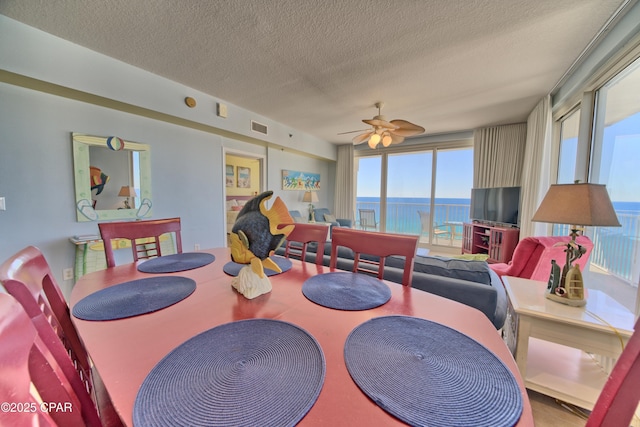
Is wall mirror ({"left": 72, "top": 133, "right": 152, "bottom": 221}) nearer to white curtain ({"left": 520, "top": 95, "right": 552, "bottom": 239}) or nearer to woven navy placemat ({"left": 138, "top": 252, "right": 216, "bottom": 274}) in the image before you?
woven navy placemat ({"left": 138, "top": 252, "right": 216, "bottom": 274})

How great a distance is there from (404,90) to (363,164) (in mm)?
3191

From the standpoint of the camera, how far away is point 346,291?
1.03m

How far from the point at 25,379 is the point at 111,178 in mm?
2939

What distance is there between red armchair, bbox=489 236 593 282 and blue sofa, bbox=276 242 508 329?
60cm

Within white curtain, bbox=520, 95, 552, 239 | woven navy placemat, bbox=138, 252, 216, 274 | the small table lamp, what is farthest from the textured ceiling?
woven navy placemat, bbox=138, 252, 216, 274

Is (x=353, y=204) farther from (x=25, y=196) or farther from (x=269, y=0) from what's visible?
(x=25, y=196)

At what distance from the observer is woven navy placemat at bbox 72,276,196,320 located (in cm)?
83

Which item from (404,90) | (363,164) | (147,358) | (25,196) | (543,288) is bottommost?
(543,288)

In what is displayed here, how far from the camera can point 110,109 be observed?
2.48 m

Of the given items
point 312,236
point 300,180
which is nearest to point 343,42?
point 312,236

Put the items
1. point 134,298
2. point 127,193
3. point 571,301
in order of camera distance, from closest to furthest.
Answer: point 134,298 < point 571,301 < point 127,193

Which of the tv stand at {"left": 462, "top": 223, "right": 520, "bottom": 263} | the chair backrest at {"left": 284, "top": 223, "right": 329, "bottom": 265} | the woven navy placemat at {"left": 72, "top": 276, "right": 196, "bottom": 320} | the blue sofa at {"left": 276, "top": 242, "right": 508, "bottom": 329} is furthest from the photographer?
the tv stand at {"left": 462, "top": 223, "right": 520, "bottom": 263}

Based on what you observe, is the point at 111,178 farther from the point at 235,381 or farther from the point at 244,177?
the point at 235,381

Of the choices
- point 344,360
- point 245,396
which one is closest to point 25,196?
point 245,396
